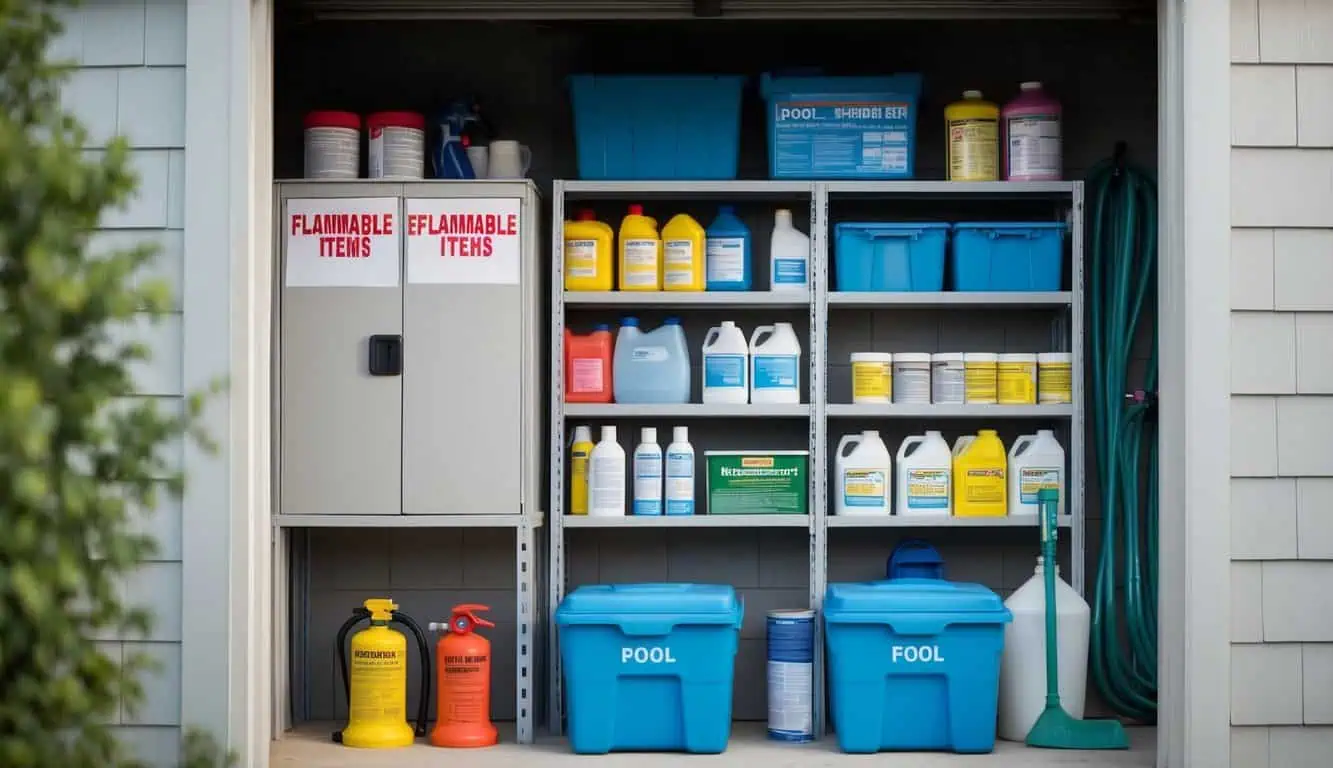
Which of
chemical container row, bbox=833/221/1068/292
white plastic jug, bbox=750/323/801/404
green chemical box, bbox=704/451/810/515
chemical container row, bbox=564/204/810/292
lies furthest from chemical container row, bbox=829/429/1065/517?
chemical container row, bbox=564/204/810/292

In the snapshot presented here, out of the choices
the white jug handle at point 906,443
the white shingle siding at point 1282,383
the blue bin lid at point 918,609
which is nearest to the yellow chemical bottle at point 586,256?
the white jug handle at point 906,443

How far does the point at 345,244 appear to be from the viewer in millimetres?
4738

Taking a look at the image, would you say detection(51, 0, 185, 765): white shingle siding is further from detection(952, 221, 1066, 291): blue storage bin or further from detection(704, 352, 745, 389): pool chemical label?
detection(952, 221, 1066, 291): blue storage bin

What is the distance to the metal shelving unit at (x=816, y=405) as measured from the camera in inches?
190

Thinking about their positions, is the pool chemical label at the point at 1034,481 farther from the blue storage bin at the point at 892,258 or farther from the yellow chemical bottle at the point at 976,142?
the yellow chemical bottle at the point at 976,142

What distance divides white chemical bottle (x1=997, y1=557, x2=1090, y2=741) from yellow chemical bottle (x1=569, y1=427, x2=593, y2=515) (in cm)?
148

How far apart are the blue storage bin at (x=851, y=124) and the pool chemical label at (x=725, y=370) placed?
0.67m

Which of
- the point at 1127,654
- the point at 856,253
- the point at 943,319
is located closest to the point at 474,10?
the point at 856,253

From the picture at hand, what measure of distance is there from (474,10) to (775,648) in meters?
2.24

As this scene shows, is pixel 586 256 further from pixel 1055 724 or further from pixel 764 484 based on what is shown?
pixel 1055 724

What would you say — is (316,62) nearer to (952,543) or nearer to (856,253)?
(856,253)

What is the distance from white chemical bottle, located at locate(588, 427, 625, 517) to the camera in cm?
485

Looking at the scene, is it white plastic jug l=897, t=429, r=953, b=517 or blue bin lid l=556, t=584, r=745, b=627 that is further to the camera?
white plastic jug l=897, t=429, r=953, b=517

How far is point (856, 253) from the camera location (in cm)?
496
